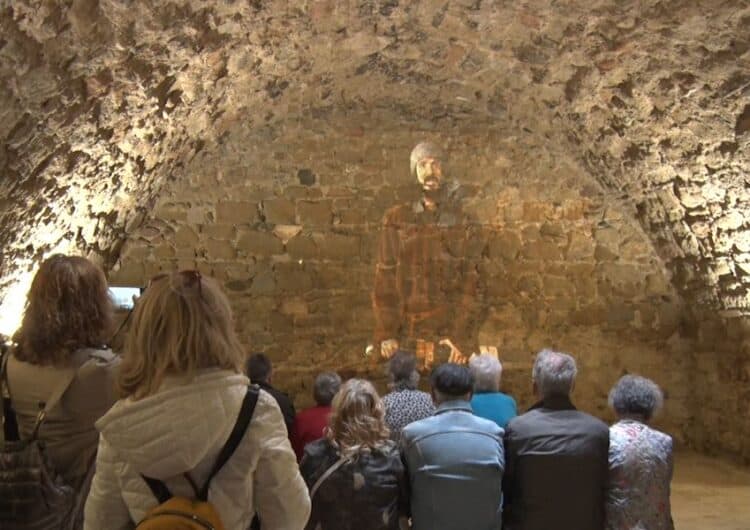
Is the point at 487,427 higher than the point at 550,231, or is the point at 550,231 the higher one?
the point at 550,231

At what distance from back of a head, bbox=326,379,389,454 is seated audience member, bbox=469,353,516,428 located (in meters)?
0.73

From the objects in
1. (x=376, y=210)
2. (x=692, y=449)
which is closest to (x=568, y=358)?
(x=376, y=210)

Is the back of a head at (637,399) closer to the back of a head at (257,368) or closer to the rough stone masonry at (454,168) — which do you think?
the back of a head at (257,368)

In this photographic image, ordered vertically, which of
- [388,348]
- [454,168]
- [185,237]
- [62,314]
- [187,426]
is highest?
[454,168]

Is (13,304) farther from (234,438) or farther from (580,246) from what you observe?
(580,246)

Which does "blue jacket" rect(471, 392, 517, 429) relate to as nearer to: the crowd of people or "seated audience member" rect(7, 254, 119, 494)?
the crowd of people

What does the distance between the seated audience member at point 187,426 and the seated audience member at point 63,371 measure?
0.34 m

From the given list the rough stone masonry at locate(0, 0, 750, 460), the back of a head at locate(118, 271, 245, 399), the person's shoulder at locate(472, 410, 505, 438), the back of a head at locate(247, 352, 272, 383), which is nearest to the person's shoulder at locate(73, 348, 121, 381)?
the back of a head at locate(118, 271, 245, 399)

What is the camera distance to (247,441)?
1.55 m

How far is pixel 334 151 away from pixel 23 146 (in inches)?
120

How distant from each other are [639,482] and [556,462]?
29 centimetres

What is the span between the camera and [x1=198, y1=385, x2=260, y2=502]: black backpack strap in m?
1.52

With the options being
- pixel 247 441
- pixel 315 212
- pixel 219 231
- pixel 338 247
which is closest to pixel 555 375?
pixel 247 441

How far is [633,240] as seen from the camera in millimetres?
6535
